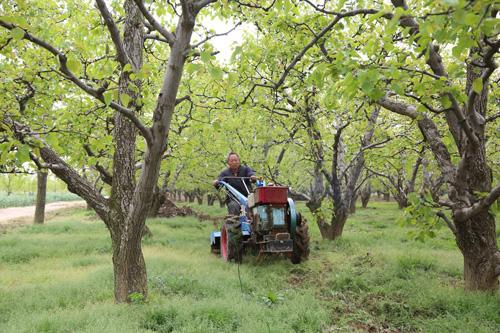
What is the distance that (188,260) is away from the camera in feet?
25.4

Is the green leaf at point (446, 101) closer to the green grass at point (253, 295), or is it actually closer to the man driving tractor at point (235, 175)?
the green grass at point (253, 295)

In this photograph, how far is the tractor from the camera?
22.7ft

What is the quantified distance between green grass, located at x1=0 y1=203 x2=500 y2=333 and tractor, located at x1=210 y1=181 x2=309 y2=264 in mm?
359

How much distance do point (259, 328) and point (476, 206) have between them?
9.85 feet

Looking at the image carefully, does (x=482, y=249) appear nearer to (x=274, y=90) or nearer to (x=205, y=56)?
(x=274, y=90)

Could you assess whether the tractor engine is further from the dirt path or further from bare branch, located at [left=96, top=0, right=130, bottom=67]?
the dirt path

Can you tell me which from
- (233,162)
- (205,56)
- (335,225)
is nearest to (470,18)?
(205,56)

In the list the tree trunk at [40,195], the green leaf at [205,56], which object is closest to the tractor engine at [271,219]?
the green leaf at [205,56]

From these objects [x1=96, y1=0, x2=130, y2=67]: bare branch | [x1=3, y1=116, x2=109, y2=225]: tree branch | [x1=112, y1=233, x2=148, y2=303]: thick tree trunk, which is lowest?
[x1=112, y1=233, x2=148, y2=303]: thick tree trunk

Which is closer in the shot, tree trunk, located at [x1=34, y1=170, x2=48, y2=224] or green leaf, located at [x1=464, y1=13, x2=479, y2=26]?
green leaf, located at [x1=464, y1=13, x2=479, y2=26]

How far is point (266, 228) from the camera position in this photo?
6.97 meters

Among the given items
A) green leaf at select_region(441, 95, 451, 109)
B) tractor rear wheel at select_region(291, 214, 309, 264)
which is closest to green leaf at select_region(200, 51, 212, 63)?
green leaf at select_region(441, 95, 451, 109)

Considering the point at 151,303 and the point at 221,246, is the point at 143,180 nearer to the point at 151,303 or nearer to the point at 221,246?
the point at 151,303

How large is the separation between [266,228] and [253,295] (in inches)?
65.4
